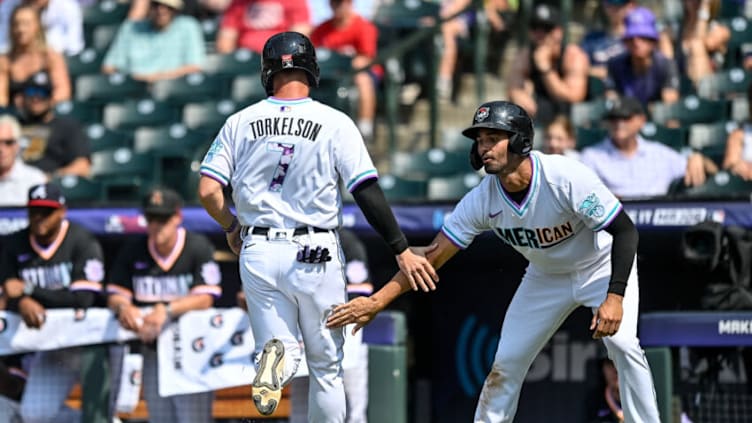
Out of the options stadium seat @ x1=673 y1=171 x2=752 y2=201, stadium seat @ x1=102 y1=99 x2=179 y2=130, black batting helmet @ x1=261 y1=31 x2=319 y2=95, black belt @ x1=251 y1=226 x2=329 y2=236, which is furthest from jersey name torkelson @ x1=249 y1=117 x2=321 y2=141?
stadium seat @ x1=102 y1=99 x2=179 y2=130

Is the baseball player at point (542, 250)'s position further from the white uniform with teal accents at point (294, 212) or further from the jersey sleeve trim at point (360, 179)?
the jersey sleeve trim at point (360, 179)

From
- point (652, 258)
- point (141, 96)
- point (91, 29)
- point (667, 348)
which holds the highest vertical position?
point (91, 29)

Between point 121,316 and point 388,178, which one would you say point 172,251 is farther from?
point 388,178

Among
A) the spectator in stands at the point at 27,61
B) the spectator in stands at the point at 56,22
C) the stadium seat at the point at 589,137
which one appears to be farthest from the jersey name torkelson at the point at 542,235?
the spectator in stands at the point at 56,22

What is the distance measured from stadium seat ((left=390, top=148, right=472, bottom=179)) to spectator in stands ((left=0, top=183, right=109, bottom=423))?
233cm

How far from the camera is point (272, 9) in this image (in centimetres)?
1068

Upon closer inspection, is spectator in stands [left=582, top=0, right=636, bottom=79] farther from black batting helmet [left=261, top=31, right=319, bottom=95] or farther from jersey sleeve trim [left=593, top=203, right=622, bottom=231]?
black batting helmet [left=261, top=31, right=319, bottom=95]

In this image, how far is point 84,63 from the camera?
1123cm

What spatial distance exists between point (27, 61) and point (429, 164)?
3.46 m

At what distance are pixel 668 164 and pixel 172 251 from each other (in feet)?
9.72

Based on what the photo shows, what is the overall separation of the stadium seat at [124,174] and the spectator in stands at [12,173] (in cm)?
52

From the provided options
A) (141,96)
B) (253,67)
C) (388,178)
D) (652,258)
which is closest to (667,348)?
(652,258)

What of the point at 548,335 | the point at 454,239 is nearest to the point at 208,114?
the point at 454,239

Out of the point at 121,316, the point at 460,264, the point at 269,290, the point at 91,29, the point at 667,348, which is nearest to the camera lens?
the point at 269,290
